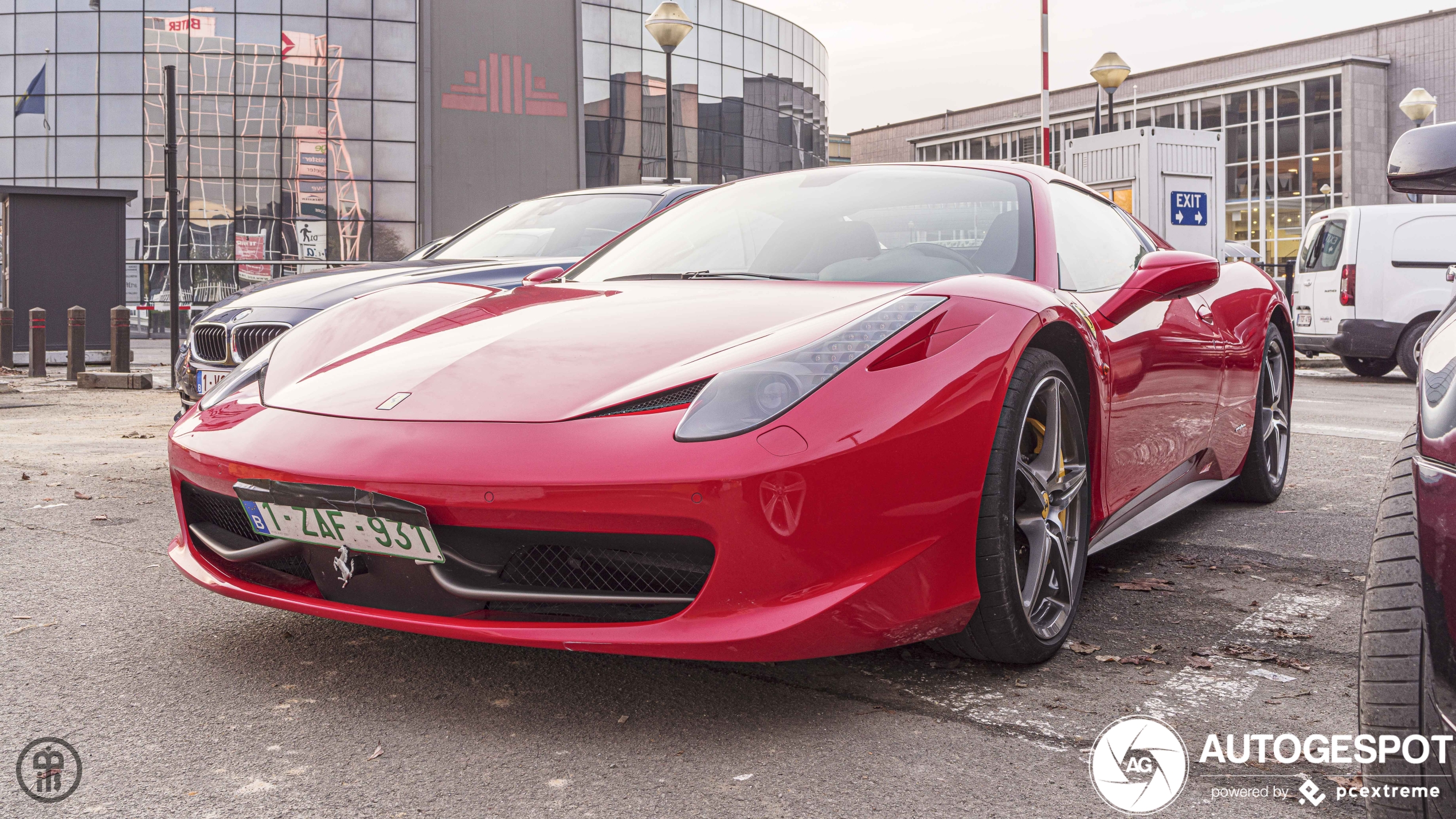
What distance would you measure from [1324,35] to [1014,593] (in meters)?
47.9

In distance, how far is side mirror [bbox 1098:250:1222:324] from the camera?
10.4 ft

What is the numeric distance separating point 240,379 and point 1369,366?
13570mm

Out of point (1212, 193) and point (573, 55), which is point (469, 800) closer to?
point (1212, 193)

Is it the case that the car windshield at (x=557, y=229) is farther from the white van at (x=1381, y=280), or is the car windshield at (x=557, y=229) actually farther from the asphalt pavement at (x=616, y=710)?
the white van at (x=1381, y=280)

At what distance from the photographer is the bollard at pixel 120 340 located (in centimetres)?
1296

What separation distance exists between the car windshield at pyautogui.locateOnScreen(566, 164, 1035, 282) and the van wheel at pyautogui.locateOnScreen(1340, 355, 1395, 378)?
457 inches

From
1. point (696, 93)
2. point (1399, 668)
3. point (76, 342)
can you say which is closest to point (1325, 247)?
point (1399, 668)

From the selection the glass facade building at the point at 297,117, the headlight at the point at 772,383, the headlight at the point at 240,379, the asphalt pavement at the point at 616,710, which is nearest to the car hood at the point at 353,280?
the asphalt pavement at the point at 616,710

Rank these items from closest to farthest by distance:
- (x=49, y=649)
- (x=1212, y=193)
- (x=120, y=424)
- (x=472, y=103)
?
(x=49, y=649) < (x=120, y=424) < (x=1212, y=193) < (x=472, y=103)

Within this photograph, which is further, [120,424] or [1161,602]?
[120,424]

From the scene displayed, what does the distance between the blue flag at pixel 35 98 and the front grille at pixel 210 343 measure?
29828 millimetres

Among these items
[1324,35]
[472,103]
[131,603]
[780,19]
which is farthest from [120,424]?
[1324,35]

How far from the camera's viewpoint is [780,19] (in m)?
38.1

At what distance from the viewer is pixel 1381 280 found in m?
12.5
